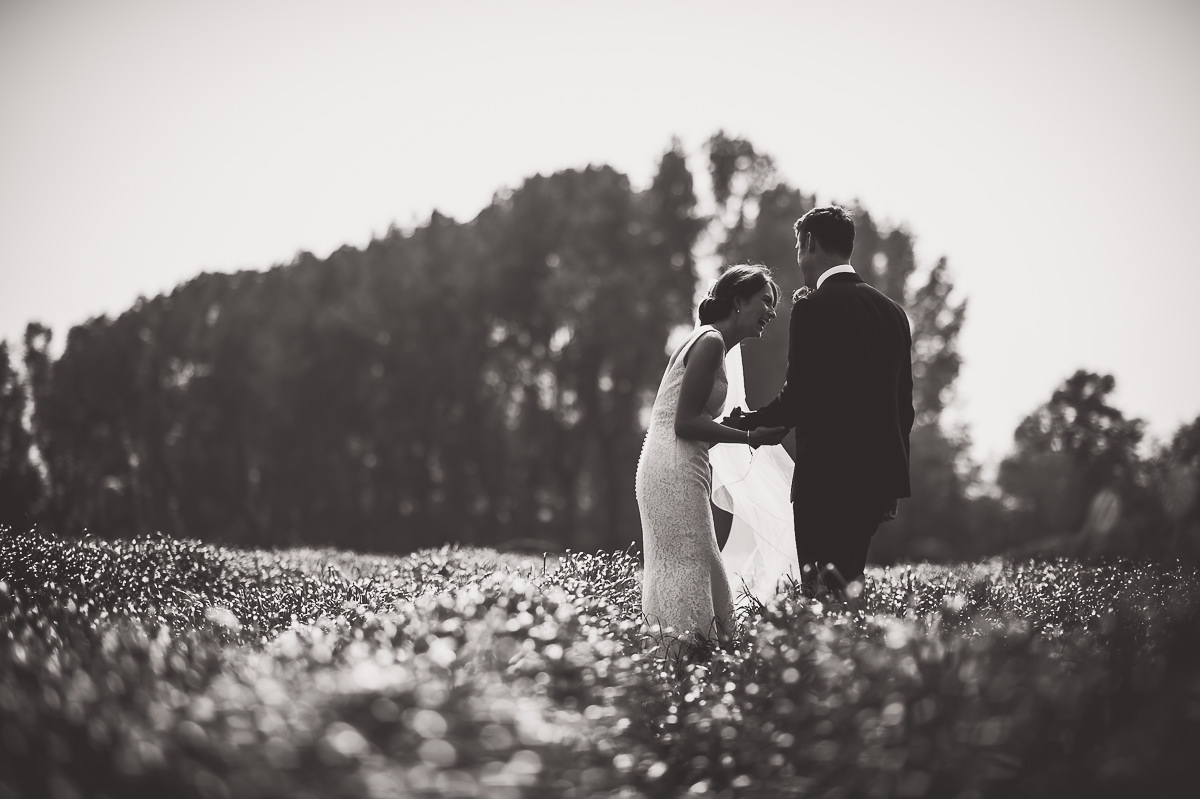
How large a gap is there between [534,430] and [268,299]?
15633 mm

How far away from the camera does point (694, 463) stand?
5.87 m

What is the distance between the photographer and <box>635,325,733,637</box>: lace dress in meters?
5.72

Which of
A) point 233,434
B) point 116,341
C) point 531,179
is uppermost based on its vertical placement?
point 531,179

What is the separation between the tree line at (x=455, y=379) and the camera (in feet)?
107

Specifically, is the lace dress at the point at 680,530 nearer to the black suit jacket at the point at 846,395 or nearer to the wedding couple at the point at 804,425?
the wedding couple at the point at 804,425

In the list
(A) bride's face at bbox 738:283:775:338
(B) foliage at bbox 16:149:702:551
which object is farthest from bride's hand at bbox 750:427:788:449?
(B) foliage at bbox 16:149:702:551

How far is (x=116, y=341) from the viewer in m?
42.9

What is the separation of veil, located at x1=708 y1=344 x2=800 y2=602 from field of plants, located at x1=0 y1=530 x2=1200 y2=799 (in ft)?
5.50

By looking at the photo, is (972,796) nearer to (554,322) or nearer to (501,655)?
(501,655)

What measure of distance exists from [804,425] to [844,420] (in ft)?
0.82

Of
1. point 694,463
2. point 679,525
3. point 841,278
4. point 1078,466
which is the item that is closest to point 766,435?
point 694,463

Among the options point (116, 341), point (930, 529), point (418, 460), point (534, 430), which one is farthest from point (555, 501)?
point (116, 341)

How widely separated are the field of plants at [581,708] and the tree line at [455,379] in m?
25.5

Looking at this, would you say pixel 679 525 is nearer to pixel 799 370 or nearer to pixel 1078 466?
pixel 799 370
